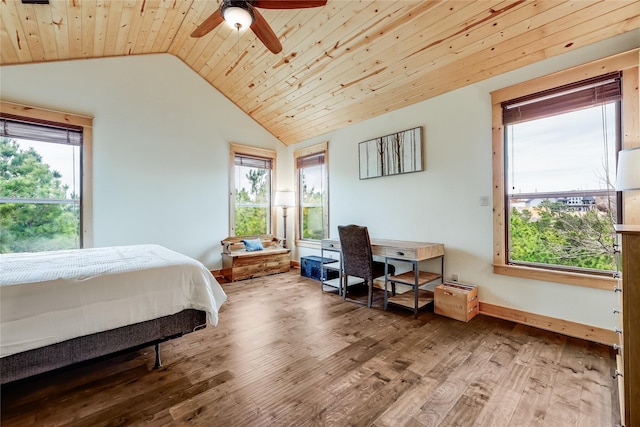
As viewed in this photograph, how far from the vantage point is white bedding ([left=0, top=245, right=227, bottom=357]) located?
1.44 m

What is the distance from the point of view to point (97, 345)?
66.7 inches

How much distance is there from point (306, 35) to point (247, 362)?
11.0 feet

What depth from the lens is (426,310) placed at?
3129 mm

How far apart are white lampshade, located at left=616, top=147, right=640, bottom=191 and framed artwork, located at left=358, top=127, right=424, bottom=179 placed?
183cm

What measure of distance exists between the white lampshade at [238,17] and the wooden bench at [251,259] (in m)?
3.17

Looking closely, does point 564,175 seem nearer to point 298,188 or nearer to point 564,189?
point 564,189

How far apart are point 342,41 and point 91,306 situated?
3.27 meters

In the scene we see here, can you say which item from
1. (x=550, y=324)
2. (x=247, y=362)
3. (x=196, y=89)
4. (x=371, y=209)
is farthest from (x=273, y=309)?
(x=196, y=89)

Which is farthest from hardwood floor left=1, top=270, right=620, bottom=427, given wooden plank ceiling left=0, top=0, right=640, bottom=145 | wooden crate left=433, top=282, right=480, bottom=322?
wooden plank ceiling left=0, top=0, right=640, bottom=145

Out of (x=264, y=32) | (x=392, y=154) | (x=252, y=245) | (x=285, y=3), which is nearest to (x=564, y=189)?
(x=392, y=154)

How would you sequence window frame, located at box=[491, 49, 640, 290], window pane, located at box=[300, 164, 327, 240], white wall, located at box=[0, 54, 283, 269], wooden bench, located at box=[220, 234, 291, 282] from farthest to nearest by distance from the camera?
window pane, located at box=[300, 164, 327, 240] < wooden bench, located at box=[220, 234, 291, 282] < white wall, located at box=[0, 54, 283, 269] < window frame, located at box=[491, 49, 640, 290]

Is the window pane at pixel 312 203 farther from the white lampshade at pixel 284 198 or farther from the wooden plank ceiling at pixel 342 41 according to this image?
the wooden plank ceiling at pixel 342 41

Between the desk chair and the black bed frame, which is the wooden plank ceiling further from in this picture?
the black bed frame

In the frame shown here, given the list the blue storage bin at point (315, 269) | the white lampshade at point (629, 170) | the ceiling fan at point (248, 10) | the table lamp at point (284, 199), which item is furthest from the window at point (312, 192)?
the white lampshade at point (629, 170)
